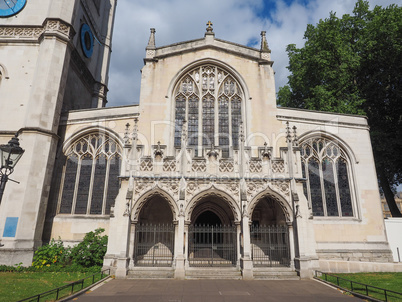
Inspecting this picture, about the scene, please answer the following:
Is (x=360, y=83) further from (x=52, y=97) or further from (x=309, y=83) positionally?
(x=52, y=97)

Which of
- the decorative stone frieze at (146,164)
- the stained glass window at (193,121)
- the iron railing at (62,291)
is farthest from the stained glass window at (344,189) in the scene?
the iron railing at (62,291)

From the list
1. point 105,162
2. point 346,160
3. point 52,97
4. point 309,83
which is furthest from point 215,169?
point 309,83

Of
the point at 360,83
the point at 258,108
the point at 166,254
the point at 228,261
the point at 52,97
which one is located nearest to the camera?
the point at 228,261

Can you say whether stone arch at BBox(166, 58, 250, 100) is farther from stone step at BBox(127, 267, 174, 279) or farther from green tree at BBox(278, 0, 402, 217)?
stone step at BBox(127, 267, 174, 279)

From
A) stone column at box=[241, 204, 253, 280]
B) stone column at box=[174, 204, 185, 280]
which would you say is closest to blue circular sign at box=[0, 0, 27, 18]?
stone column at box=[174, 204, 185, 280]

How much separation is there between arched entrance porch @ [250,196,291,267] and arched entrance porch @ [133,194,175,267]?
15.5 ft

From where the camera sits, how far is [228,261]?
13.9 m

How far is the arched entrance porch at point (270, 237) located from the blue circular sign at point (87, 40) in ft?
66.2

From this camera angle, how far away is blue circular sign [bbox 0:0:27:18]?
19.8 metres

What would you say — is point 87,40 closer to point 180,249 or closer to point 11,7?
point 11,7

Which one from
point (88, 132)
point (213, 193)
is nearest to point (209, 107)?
point (213, 193)

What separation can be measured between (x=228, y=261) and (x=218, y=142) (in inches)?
297

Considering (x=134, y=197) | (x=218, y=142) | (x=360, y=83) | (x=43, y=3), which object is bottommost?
(x=134, y=197)

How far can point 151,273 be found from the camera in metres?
12.1
